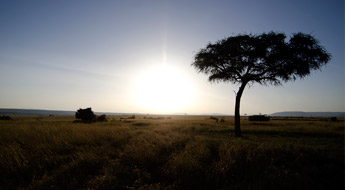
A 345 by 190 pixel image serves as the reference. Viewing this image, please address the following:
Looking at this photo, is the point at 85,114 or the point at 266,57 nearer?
the point at 266,57

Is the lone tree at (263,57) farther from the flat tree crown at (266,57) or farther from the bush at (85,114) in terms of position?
the bush at (85,114)

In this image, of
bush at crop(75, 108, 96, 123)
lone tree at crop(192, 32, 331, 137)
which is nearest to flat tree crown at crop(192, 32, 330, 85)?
lone tree at crop(192, 32, 331, 137)

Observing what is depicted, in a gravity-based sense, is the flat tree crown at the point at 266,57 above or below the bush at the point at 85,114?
above

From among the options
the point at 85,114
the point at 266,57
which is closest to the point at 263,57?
the point at 266,57

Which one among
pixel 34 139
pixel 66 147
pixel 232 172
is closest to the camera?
pixel 232 172

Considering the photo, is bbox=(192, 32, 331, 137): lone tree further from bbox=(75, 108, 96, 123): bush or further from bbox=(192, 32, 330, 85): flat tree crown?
bbox=(75, 108, 96, 123): bush

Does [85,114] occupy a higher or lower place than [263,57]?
lower

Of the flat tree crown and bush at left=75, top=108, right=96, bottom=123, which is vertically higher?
the flat tree crown

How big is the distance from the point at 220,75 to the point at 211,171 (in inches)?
436

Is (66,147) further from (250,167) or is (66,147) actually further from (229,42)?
(229,42)

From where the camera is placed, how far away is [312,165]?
14.9 ft

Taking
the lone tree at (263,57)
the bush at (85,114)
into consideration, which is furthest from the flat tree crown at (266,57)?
the bush at (85,114)

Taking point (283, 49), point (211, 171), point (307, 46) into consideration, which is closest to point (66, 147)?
point (211, 171)

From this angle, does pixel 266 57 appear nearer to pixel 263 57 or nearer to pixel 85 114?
pixel 263 57
